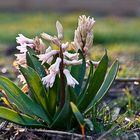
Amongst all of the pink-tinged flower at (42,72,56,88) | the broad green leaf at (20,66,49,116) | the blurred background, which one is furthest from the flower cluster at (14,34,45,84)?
the blurred background

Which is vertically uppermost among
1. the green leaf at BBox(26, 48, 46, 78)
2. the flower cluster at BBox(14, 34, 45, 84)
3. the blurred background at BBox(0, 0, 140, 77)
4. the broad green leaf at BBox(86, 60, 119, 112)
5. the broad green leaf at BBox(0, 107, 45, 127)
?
the flower cluster at BBox(14, 34, 45, 84)

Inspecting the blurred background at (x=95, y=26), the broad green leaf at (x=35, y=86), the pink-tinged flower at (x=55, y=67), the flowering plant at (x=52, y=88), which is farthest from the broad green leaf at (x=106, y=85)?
the blurred background at (x=95, y=26)

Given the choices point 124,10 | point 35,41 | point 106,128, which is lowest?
point 124,10

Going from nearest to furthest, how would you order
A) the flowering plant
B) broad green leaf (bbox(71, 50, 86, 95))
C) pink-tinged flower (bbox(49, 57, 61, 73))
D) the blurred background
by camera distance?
pink-tinged flower (bbox(49, 57, 61, 73)), the flowering plant, broad green leaf (bbox(71, 50, 86, 95)), the blurred background

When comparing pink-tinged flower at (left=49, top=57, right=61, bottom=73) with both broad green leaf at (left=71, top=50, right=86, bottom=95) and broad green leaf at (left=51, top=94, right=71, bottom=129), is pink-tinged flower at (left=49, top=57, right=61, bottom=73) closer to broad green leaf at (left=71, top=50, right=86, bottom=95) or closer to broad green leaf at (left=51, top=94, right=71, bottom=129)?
broad green leaf at (left=51, top=94, right=71, bottom=129)

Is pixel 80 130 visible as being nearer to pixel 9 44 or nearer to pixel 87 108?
pixel 87 108

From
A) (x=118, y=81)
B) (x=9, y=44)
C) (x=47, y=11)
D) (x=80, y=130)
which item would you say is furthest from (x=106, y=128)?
(x=47, y=11)

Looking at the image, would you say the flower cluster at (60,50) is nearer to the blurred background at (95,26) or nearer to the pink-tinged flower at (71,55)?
the pink-tinged flower at (71,55)
